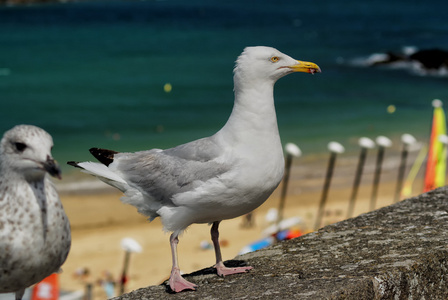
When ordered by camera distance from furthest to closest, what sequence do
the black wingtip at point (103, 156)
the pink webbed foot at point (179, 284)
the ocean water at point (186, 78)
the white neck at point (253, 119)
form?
the ocean water at point (186, 78) → the black wingtip at point (103, 156) → the white neck at point (253, 119) → the pink webbed foot at point (179, 284)

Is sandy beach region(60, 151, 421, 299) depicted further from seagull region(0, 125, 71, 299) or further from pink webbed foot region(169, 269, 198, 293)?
seagull region(0, 125, 71, 299)

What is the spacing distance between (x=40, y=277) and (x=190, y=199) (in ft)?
3.31

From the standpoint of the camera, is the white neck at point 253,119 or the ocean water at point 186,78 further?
the ocean water at point 186,78

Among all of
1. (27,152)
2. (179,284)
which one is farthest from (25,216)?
(179,284)

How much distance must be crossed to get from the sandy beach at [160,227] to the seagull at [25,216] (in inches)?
369

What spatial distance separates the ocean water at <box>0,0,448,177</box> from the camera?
29.0 m

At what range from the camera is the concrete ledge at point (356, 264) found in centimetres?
312

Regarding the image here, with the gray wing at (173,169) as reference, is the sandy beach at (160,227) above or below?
below

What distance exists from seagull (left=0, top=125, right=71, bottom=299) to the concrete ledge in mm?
552

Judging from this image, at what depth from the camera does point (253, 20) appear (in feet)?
271

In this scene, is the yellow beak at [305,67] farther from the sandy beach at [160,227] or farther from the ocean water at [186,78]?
the ocean water at [186,78]

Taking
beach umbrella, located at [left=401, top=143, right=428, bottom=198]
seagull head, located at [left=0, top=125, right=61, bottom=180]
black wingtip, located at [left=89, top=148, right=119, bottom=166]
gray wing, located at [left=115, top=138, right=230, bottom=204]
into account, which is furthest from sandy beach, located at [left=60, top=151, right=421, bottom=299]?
seagull head, located at [left=0, top=125, right=61, bottom=180]

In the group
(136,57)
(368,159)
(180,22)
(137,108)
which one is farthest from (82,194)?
(180,22)

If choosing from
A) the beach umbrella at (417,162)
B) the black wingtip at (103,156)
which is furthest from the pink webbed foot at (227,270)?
the beach umbrella at (417,162)
